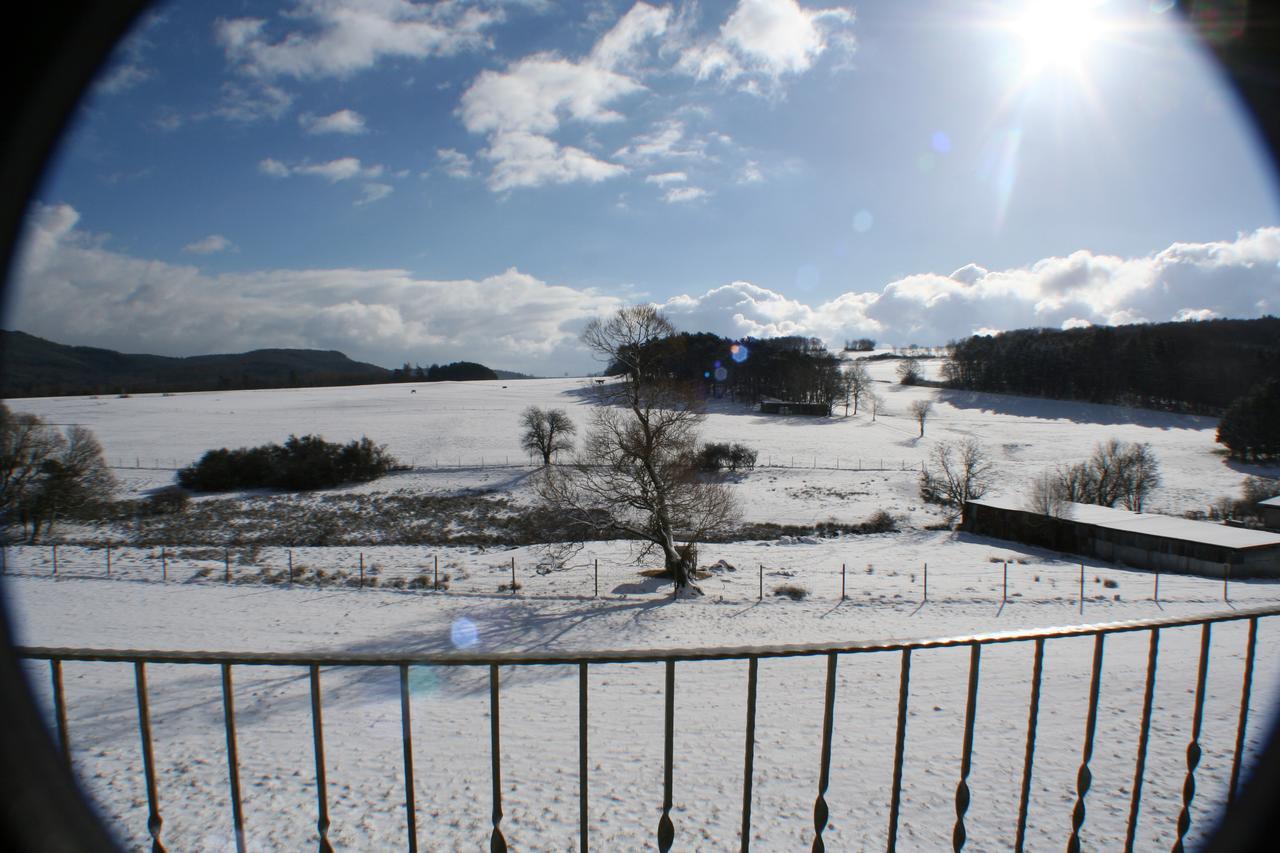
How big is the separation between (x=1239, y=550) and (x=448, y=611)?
28.1 m

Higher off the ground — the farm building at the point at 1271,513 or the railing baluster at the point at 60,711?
the railing baluster at the point at 60,711

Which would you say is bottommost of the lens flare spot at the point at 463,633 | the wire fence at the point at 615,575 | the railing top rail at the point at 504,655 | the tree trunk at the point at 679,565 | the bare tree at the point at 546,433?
the wire fence at the point at 615,575

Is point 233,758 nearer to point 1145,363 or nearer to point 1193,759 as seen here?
point 1193,759

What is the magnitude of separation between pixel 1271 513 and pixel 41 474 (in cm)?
6026

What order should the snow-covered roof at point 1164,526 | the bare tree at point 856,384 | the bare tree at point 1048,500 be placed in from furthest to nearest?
1. the bare tree at point 856,384
2. the bare tree at point 1048,500
3. the snow-covered roof at point 1164,526

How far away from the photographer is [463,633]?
1521 cm

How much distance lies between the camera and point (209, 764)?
6.77 m

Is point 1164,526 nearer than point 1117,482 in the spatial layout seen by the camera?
Yes

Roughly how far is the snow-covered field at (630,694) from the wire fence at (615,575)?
167 mm

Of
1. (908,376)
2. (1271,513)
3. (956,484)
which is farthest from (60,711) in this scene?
(908,376)

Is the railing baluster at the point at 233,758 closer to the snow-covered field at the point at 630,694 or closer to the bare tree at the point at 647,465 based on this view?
the snow-covered field at the point at 630,694

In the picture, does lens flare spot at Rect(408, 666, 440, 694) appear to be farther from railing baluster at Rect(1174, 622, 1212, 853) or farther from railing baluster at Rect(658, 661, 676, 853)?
railing baluster at Rect(1174, 622, 1212, 853)

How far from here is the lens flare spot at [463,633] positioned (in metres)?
14.4

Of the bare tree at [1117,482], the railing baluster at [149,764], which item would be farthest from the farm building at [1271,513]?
the railing baluster at [149,764]
